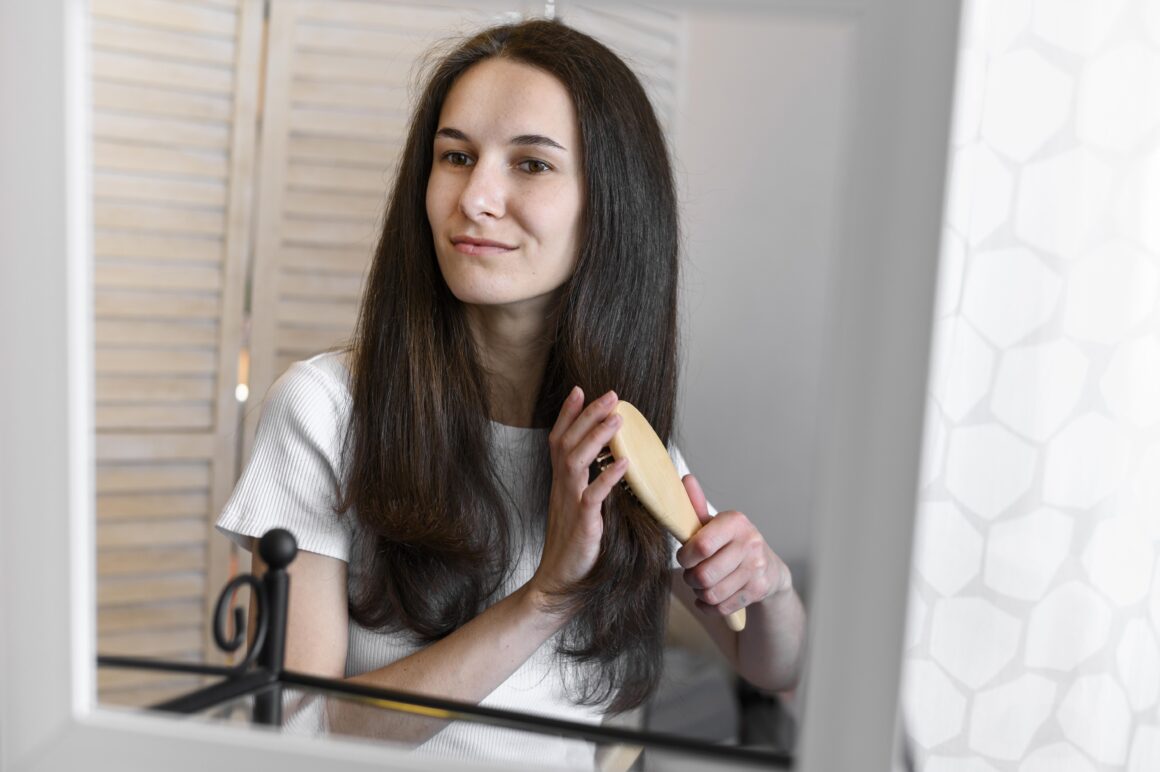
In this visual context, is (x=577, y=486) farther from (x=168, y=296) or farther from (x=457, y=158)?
(x=168, y=296)

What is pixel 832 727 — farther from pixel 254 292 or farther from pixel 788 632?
pixel 254 292

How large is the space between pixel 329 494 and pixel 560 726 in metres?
0.18

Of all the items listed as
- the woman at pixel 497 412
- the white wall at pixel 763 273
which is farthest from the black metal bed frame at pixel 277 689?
the white wall at pixel 763 273

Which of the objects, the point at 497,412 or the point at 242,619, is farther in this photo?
the point at 497,412

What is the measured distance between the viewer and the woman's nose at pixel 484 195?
1.22ft

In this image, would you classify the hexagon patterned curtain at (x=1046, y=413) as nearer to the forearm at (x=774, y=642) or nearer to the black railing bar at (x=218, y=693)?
the forearm at (x=774, y=642)

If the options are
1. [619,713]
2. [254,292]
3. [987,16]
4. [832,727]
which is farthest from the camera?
[254,292]

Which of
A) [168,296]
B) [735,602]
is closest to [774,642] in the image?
[735,602]

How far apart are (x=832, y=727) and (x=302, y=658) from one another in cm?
22

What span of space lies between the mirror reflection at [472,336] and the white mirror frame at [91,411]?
0.06 ft

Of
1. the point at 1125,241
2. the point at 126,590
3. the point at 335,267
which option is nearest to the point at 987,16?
the point at 1125,241

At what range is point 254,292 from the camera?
624 millimetres

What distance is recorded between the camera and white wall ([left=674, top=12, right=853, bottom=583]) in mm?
463

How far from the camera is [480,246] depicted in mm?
376
